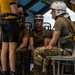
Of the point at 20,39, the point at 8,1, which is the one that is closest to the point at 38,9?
the point at 20,39

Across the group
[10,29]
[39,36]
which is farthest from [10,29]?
[39,36]

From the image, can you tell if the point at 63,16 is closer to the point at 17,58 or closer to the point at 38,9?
the point at 17,58

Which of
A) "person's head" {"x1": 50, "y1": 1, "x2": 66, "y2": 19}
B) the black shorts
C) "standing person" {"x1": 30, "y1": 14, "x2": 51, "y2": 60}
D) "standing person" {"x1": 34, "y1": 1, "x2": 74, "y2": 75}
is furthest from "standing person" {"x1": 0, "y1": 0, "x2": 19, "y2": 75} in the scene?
"standing person" {"x1": 30, "y1": 14, "x2": 51, "y2": 60}

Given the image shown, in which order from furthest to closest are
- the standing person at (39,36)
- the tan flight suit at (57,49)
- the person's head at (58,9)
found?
1. the standing person at (39,36)
2. the person's head at (58,9)
3. the tan flight suit at (57,49)

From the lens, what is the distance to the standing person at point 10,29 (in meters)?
5.77

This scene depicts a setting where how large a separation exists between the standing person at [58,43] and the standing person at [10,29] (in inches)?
20.1

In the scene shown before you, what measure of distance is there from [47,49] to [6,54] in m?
0.89

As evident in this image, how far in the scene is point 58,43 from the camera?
5531 mm

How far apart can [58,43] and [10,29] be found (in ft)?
2.97

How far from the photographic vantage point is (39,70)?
216 inches

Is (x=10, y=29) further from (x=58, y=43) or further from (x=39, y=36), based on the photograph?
(x=39, y=36)

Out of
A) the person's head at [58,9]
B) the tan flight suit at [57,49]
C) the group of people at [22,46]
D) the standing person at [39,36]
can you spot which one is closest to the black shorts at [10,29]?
the group of people at [22,46]

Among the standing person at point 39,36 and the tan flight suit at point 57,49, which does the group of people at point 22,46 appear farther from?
the standing person at point 39,36

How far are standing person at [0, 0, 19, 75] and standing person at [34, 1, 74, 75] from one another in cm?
51
